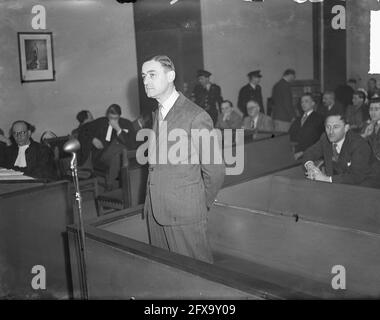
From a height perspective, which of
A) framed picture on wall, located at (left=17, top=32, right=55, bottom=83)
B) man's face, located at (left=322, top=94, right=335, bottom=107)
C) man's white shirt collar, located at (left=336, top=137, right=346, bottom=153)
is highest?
framed picture on wall, located at (left=17, top=32, right=55, bottom=83)

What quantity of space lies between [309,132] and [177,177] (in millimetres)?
4576

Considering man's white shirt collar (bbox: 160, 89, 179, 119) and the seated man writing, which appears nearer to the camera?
man's white shirt collar (bbox: 160, 89, 179, 119)

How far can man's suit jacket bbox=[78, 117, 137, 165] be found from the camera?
6820 millimetres

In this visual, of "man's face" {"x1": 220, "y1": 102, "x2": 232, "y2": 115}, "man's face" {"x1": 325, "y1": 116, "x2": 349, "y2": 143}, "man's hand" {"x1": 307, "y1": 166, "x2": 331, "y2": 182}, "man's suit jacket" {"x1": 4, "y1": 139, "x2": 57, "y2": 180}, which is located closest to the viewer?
"man's hand" {"x1": 307, "y1": 166, "x2": 331, "y2": 182}

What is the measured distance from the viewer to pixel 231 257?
12.8 feet

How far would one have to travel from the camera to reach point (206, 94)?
9.61 m

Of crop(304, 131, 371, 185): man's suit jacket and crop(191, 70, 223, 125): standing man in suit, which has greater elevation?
crop(191, 70, 223, 125): standing man in suit

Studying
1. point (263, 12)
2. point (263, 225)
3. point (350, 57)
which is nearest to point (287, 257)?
point (263, 225)

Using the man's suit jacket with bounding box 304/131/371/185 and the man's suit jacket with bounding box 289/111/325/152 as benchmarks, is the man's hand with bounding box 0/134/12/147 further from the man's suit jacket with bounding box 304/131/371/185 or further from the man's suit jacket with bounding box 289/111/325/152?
the man's suit jacket with bounding box 304/131/371/185

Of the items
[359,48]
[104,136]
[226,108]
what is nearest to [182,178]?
[104,136]

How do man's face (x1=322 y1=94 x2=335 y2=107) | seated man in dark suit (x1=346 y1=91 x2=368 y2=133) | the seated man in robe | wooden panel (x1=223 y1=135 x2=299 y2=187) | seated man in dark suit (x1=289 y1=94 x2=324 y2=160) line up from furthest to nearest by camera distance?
1. man's face (x1=322 y1=94 x2=335 y2=107)
2. seated man in dark suit (x1=346 y1=91 x2=368 y2=133)
3. the seated man in robe
4. seated man in dark suit (x1=289 y1=94 x2=324 y2=160)
5. wooden panel (x1=223 y1=135 x2=299 y2=187)

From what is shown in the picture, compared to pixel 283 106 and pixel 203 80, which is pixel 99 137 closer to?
pixel 203 80

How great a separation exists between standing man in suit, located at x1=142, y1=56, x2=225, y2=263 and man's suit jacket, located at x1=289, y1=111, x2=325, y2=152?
4298 millimetres

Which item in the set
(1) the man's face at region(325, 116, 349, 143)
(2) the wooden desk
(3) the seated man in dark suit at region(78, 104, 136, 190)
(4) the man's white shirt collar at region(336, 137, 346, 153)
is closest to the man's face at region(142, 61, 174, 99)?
(2) the wooden desk
